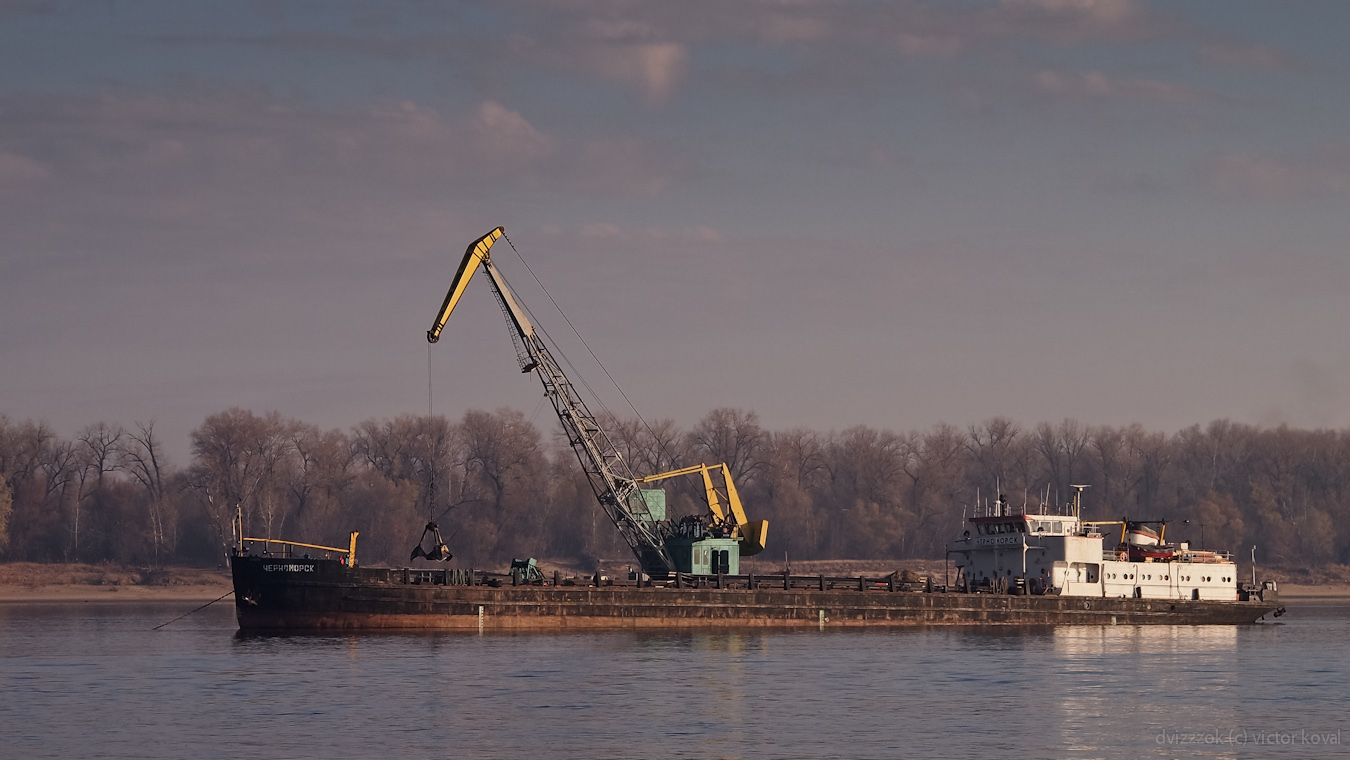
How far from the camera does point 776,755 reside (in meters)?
37.3

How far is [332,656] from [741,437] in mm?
105917

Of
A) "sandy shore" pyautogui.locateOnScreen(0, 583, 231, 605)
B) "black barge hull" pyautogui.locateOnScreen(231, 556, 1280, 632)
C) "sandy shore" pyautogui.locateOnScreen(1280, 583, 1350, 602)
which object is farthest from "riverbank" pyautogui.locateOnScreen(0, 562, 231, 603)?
"sandy shore" pyautogui.locateOnScreen(1280, 583, 1350, 602)

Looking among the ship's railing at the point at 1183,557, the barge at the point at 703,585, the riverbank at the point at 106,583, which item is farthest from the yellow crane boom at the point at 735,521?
the riverbank at the point at 106,583

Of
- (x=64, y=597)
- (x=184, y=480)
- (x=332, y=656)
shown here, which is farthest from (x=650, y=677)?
(x=184, y=480)

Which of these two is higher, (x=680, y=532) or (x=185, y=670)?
(x=680, y=532)

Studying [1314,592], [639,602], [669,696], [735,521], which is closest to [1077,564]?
[735,521]

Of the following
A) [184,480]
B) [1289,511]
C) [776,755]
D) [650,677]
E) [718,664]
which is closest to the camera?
[776,755]

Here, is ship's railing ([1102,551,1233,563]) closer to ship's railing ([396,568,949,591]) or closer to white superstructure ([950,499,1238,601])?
white superstructure ([950,499,1238,601])

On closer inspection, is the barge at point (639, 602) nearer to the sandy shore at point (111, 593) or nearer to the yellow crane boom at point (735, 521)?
the yellow crane boom at point (735, 521)

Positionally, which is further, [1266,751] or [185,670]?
[185,670]

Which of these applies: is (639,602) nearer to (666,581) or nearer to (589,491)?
(666,581)

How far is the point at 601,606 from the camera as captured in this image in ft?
240

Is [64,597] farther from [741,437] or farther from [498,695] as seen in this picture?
[498,695]

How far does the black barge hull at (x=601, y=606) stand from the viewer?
69062 mm
